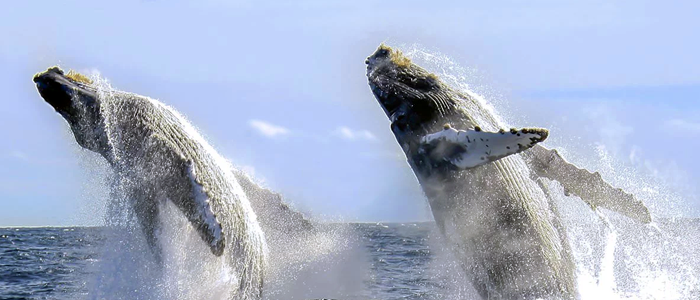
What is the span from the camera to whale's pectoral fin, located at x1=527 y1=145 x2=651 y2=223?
1077 cm

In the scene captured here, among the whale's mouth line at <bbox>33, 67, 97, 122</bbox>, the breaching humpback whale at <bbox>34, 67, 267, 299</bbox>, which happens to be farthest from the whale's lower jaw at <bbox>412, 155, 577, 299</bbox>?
the whale's mouth line at <bbox>33, 67, 97, 122</bbox>

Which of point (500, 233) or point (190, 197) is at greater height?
point (190, 197)

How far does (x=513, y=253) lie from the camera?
31.9 ft

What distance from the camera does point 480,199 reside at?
9.73 m

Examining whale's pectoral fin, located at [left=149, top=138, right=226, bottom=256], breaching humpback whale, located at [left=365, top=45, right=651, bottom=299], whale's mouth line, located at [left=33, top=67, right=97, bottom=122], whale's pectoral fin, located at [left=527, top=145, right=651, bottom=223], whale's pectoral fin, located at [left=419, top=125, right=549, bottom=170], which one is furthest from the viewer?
whale's mouth line, located at [left=33, top=67, right=97, bottom=122]

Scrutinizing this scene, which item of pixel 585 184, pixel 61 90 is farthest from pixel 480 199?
pixel 61 90

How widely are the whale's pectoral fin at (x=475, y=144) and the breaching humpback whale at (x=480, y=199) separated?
0.07 feet

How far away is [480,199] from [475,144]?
1261mm

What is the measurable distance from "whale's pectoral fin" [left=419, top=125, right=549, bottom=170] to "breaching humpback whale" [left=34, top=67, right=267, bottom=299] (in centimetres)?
359

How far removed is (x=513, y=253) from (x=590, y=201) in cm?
195

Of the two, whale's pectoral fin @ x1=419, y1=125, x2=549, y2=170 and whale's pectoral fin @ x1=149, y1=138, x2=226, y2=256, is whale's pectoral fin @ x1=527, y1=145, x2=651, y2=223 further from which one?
whale's pectoral fin @ x1=149, y1=138, x2=226, y2=256

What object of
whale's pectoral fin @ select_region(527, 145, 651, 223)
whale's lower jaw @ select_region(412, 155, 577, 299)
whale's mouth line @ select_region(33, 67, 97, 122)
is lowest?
whale's lower jaw @ select_region(412, 155, 577, 299)

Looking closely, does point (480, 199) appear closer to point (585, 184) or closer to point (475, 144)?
point (475, 144)

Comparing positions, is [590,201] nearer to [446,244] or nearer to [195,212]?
[446,244]
